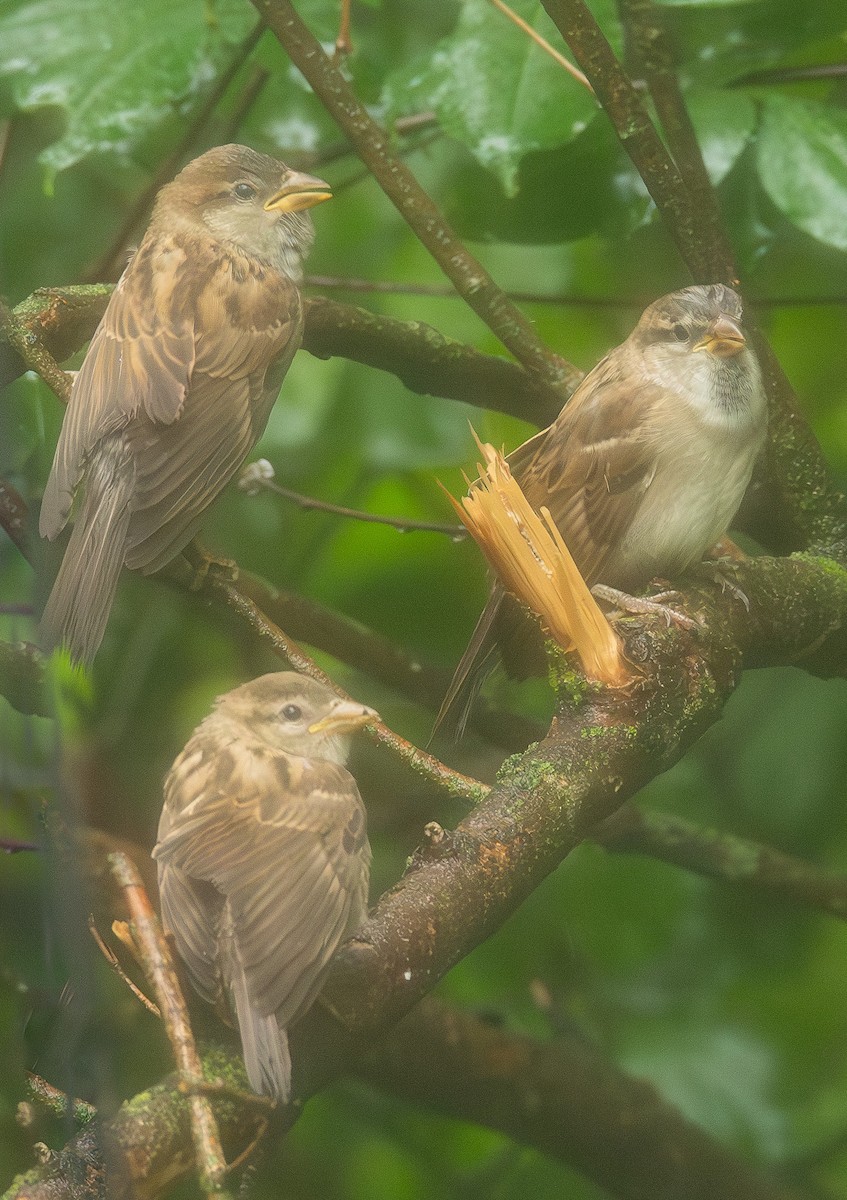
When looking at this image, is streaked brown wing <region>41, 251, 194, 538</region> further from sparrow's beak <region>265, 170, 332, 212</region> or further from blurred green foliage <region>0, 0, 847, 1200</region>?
sparrow's beak <region>265, 170, 332, 212</region>

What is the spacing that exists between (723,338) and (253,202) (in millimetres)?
510

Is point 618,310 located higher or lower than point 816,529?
higher

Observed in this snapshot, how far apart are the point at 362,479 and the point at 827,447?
2.11 ft

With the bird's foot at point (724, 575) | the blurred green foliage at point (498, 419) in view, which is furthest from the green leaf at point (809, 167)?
the bird's foot at point (724, 575)

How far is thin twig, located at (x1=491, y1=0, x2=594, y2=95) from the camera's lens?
143cm

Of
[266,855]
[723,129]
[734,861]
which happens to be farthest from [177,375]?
[734,861]

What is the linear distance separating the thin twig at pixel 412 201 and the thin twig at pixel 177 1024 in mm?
855

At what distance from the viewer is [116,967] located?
0.84 meters

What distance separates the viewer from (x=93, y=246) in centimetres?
155

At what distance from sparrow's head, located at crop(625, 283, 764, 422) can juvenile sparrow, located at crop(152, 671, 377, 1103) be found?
667 mm

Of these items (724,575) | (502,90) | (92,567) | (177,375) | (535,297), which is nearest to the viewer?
(92,567)

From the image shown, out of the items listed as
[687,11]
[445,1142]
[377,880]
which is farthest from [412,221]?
[445,1142]

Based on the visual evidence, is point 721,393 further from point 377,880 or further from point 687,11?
point 377,880

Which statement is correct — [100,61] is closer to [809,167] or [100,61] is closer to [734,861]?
[809,167]
